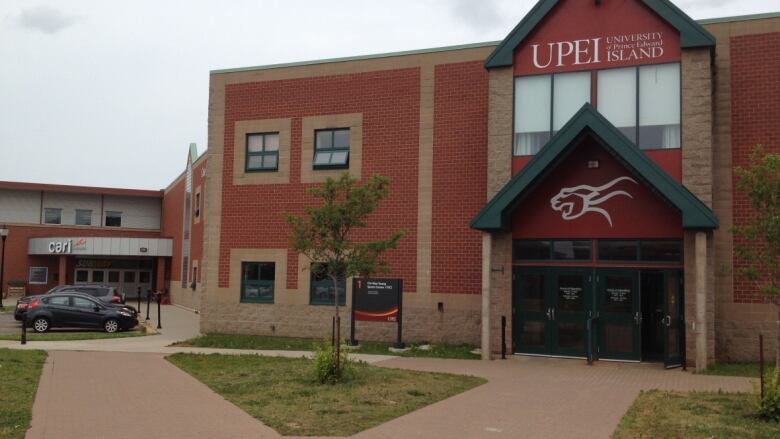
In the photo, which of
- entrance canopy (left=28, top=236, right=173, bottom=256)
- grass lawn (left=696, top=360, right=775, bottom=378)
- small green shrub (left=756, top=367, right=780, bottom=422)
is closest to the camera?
small green shrub (left=756, top=367, right=780, bottom=422)

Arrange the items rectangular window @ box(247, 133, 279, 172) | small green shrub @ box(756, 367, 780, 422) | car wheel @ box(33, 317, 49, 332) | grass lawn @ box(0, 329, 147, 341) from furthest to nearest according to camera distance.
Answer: car wheel @ box(33, 317, 49, 332), rectangular window @ box(247, 133, 279, 172), grass lawn @ box(0, 329, 147, 341), small green shrub @ box(756, 367, 780, 422)

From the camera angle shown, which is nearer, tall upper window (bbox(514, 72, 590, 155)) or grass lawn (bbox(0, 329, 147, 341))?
tall upper window (bbox(514, 72, 590, 155))

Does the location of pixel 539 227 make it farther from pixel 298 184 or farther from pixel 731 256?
pixel 298 184

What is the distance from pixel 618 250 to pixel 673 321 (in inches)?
80.2

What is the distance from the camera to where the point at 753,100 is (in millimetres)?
18297

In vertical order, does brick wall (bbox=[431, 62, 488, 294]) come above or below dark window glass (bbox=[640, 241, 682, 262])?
above

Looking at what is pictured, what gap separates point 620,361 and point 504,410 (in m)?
7.26

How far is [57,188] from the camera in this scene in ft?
176

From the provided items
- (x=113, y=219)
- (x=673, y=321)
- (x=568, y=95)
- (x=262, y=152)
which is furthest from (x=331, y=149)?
(x=113, y=219)

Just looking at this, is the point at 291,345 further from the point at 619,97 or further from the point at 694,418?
the point at 694,418

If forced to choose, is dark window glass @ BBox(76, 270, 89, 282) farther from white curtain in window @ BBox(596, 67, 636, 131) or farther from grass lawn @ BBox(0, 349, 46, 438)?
white curtain in window @ BBox(596, 67, 636, 131)

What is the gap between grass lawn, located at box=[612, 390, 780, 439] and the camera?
9.47 m

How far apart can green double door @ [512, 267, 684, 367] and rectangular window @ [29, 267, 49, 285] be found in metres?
43.6

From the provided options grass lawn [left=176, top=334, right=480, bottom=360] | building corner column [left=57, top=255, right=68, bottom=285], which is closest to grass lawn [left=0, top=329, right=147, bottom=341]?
grass lawn [left=176, top=334, right=480, bottom=360]
